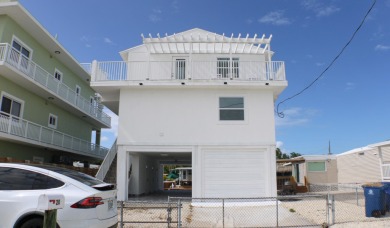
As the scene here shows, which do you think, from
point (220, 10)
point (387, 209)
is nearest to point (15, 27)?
point (220, 10)

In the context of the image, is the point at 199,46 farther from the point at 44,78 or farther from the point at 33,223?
the point at 33,223

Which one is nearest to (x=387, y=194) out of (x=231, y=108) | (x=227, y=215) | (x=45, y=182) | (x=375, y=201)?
(x=375, y=201)

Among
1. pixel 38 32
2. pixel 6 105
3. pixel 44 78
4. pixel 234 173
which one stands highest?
pixel 38 32

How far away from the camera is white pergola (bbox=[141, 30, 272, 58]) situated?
16297 mm

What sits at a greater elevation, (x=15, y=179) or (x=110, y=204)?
(x=15, y=179)

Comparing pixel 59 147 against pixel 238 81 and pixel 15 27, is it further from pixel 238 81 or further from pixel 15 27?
pixel 238 81

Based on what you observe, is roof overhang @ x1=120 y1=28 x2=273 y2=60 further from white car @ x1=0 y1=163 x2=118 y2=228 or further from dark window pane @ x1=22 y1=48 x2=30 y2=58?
white car @ x1=0 y1=163 x2=118 y2=228

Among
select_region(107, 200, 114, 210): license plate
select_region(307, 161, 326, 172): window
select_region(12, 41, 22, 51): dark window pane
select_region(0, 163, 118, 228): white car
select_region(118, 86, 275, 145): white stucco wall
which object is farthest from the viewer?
select_region(307, 161, 326, 172): window

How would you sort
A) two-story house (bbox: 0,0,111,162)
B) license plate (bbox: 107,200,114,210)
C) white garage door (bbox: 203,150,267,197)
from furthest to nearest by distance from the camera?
two-story house (bbox: 0,0,111,162), white garage door (bbox: 203,150,267,197), license plate (bbox: 107,200,114,210)

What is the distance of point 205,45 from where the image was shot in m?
18.2

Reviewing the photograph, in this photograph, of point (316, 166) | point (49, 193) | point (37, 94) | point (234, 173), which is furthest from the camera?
point (316, 166)

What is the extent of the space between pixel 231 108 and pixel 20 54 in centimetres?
1202

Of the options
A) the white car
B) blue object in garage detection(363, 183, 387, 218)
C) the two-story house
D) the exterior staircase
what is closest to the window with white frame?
the two-story house

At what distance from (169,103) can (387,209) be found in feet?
32.1
